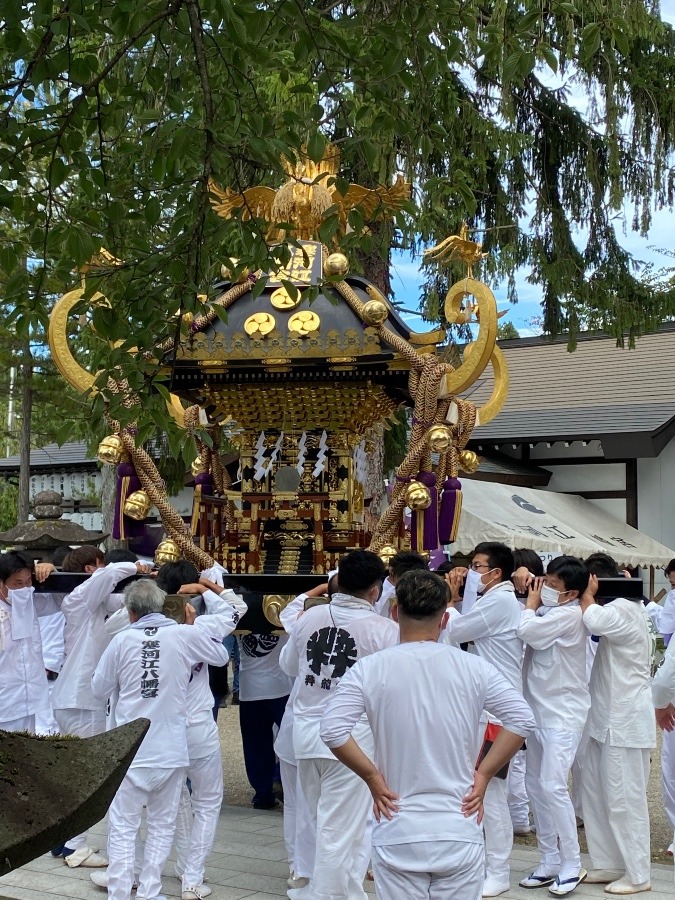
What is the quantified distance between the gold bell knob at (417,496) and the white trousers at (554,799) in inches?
73.3

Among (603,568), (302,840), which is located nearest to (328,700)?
(302,840)

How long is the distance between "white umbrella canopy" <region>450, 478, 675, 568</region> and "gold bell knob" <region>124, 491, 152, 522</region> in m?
5.37

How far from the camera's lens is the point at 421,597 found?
A: 3404mm

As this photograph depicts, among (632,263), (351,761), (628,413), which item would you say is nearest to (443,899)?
(351,761)

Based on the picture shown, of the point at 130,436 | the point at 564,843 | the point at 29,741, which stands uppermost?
the point at 130,436

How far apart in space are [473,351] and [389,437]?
4566 millimetres

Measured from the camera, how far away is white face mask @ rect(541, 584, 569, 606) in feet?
19.2

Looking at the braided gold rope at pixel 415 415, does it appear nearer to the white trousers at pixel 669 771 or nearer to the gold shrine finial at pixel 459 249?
the gold shrine finial at pixel 459 249

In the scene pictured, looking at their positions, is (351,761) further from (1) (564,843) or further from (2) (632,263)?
(2) (632,263)

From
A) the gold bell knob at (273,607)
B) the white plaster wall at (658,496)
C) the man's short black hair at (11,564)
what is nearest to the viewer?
the man's short black hair at (11,564)

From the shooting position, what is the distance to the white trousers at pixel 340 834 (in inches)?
188

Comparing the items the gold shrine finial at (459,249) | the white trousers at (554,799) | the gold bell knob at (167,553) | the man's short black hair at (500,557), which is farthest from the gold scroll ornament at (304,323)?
the white trousers at (554,799)

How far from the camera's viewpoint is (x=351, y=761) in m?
3.26

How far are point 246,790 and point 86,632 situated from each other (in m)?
2.47
